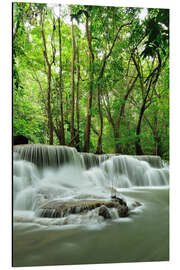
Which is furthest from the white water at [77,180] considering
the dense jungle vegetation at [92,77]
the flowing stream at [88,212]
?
the dense jungle vegetation at [92,77]

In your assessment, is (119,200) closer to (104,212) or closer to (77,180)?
(104,212)

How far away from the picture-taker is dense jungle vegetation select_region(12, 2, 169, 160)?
2.70 meters

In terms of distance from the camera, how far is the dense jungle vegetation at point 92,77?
270 cm

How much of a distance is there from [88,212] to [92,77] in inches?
55.6

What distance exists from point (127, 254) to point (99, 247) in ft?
0.94

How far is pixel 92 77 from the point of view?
9.44ft

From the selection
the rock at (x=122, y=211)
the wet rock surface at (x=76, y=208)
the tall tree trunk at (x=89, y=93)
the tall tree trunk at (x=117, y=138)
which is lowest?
the rock at (x=122, y=211)

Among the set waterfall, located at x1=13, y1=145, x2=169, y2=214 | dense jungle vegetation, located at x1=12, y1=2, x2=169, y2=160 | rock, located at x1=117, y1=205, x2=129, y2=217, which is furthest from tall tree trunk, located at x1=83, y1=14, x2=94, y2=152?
rock, located at x1=117, y1=205, x2=129, y2=217

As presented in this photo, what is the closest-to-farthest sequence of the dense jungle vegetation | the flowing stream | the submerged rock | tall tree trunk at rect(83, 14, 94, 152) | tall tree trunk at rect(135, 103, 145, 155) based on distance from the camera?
the flowing stream, the submerged rock, the dense jungle vegetation, tall tree trunk at rect(83, 14, 94, 152), tall tree trunk at rect(135, 103, 145, 155)

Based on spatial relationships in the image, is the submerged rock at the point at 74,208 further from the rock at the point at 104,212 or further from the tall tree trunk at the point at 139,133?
the tall tree trunk at the point at 139,133

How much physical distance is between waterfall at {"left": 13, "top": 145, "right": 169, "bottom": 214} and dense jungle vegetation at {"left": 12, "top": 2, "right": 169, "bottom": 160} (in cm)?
10

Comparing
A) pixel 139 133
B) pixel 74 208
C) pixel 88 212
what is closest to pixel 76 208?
pixel 74 208

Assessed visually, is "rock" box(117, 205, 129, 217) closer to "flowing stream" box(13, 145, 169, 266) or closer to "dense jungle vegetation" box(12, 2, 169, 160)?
"flowing stream" box(13, 145, 169, 266)
